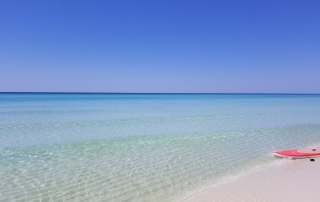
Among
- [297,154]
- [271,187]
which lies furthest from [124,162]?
[297,154]

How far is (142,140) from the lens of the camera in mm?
10102

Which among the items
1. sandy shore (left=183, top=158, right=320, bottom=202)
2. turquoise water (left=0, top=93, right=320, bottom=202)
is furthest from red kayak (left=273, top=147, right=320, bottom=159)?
sandy shore (left=183, top=158, right=320, bottom=202)

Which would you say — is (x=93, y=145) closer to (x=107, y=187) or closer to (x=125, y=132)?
(x=125, y=132)

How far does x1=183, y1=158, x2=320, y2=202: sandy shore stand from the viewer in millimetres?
4461

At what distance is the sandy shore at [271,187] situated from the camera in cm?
446

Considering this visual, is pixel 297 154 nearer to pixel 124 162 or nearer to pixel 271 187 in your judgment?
pixel 271 187

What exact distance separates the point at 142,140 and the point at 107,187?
197 inches

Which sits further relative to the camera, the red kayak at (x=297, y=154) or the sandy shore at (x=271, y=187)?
the red kayak at (x=297, y=154)

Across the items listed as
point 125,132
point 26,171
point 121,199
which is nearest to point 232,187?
point 121,199

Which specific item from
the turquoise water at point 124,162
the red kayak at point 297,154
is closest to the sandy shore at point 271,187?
the turquoise water at point 124,162

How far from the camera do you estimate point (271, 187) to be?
4.98m

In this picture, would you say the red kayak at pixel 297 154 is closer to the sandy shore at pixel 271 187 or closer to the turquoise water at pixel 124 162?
the turquoise water at pixel 124 162

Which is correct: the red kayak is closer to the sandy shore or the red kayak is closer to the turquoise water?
the turquoise water

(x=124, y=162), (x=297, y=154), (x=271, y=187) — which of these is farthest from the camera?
(x=297, y=154)
